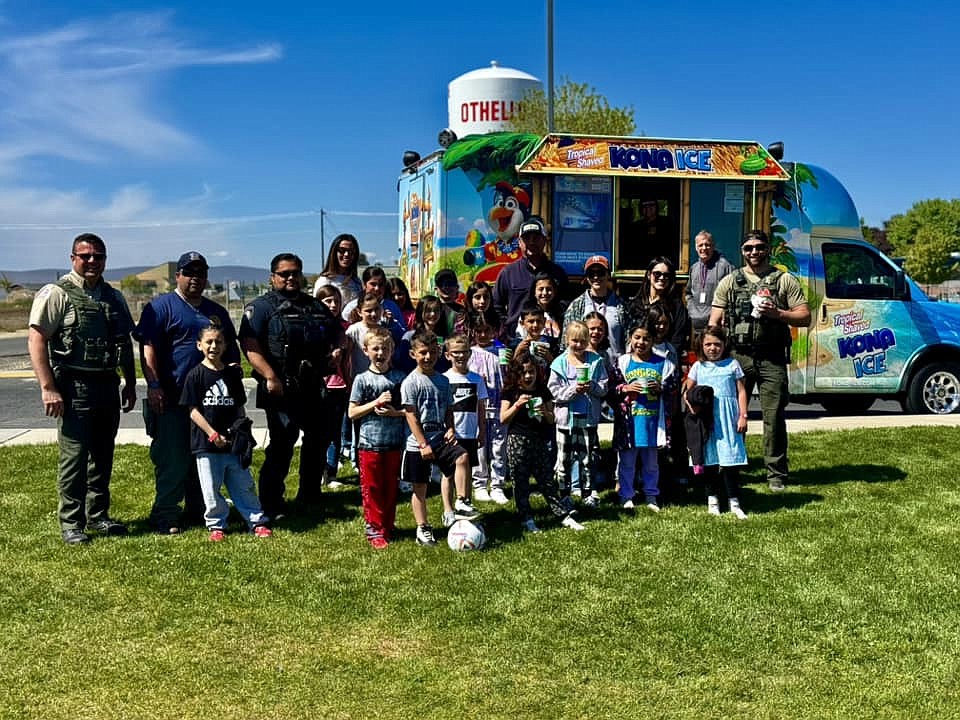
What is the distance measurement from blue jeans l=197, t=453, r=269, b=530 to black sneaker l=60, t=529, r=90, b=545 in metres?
0.76

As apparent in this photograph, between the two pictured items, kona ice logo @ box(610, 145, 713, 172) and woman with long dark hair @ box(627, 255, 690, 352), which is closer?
woman with long dark hair @ box(627, 255, 690, 352)

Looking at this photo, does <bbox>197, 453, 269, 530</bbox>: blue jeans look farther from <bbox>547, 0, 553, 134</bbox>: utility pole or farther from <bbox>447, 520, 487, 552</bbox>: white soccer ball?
<bbox>547, 0, 553, 134</bbox>: utility pole

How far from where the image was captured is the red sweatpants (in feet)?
18.8

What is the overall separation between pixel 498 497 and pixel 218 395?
2.28m

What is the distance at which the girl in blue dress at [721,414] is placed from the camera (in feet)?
21.0

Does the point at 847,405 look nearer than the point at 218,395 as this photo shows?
No

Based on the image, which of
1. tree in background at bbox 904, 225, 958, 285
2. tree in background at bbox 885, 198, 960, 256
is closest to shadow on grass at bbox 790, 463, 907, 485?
tree in background at bbox 904, 225, 958, 285

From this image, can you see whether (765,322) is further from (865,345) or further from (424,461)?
(865,345)

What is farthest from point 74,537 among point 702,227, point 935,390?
point 935,390

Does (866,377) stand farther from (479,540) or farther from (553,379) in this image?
(479,540)

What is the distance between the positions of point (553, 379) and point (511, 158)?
4.25 m

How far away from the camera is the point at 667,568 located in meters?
5.32

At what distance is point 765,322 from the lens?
711cm

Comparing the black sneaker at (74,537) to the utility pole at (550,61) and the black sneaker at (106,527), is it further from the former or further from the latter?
the utility pole at (550,61)
